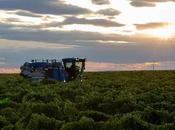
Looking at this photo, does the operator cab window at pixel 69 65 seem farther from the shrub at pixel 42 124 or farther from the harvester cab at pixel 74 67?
the shrub at pixel 42 124

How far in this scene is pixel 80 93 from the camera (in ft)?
121

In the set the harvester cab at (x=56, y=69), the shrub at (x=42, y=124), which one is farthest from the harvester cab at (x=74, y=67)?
the shrub at (x=42, y=124)

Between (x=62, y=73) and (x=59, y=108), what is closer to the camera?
(x=59, y=108)

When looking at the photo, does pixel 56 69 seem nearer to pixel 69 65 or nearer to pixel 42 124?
pixel 69 65

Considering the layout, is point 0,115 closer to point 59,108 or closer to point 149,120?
point 59,108

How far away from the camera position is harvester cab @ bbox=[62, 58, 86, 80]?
211ft

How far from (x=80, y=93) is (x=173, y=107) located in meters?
11.6

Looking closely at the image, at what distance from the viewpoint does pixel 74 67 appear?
6444cm

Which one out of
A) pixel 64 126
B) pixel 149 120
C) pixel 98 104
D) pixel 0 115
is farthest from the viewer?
pixel 98 104

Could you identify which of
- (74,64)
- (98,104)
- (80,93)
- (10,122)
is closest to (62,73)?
(74,64)

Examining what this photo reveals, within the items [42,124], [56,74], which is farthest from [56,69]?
[42,124]

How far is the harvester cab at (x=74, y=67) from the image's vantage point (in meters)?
64.2

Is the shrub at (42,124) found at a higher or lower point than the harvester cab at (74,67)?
lower

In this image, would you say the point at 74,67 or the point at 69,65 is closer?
the point at 74,67
